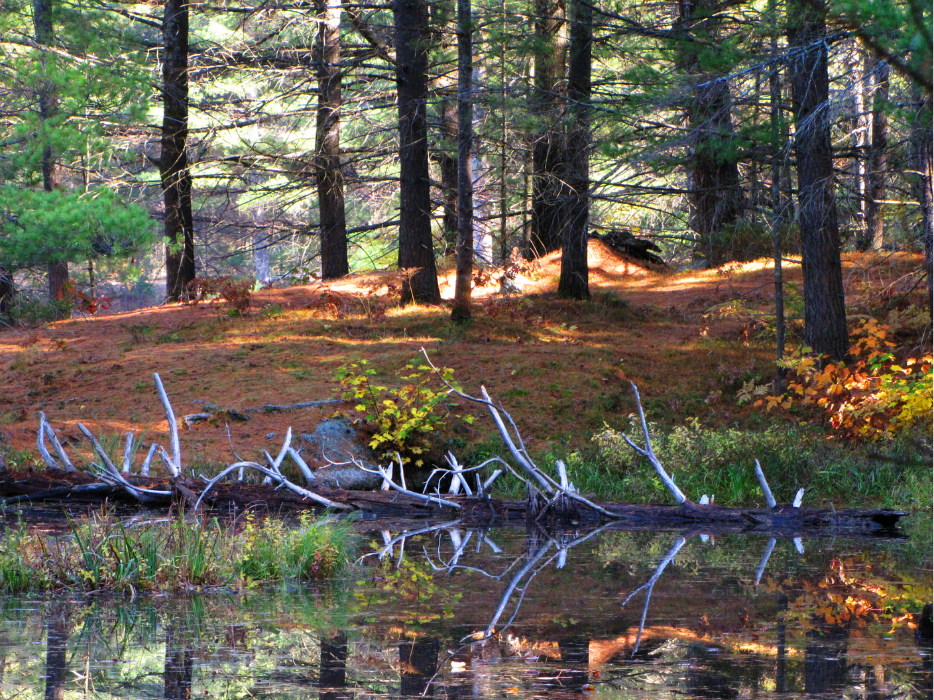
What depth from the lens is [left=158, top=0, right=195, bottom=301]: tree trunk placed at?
21359 mm

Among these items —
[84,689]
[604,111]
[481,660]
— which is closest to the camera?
[84,689]

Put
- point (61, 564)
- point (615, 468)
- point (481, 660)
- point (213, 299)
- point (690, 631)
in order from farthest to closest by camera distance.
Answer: point (213, 299), point (615, 468), point (61, 564), point (690, 631), point (481, 660)

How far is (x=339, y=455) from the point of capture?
12.2 metres

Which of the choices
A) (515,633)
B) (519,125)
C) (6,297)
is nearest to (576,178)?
(519,125)

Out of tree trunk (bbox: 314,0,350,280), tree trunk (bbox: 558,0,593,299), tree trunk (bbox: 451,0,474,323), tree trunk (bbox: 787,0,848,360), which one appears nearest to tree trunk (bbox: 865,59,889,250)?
tree trunk (bbox: 787,0,848,360)

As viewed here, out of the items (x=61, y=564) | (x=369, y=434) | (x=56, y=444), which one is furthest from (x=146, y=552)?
(x=369, y=434)

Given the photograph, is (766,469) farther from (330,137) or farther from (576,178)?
(330,137)

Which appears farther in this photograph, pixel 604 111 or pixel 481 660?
pixel 604 111

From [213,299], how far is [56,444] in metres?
10.6

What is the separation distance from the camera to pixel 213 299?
2050 cm

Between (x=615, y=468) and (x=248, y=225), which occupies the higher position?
(x=248, y=225)

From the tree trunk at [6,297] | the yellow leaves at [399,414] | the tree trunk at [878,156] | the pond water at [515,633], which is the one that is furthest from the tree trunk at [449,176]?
the pond water at [515,633]

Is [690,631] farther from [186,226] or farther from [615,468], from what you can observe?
[186,226]

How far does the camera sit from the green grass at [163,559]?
6535 mm
